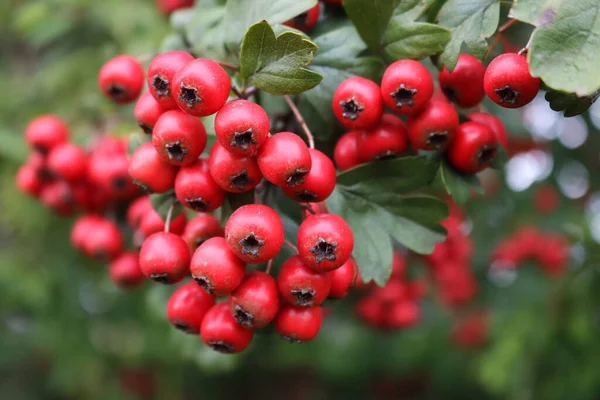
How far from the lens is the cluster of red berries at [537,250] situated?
4129 mm

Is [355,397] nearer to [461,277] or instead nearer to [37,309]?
[461,277]

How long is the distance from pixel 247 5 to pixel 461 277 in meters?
2.63

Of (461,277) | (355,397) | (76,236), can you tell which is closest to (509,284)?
(461,277)

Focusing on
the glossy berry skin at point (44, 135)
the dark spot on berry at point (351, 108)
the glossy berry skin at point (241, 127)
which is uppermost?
the glossy berry skin at point (241, 127)

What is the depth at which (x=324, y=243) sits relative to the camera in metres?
1.27

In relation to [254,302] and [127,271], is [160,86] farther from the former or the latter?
[127,271]

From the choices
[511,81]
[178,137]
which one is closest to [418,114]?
[511,81]

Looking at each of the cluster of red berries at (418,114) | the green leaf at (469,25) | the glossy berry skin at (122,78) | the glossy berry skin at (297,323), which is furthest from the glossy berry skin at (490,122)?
the glossy berry skin at (122,78)

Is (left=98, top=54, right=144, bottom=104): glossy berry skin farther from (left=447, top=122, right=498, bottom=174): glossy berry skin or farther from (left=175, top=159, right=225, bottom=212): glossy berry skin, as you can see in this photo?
(left=447, top=122, right=498, bottom=174): glossy berry skin

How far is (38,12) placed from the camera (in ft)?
10.2

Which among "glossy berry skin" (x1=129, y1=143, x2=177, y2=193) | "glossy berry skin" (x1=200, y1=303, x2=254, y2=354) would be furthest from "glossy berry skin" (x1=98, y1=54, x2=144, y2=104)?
"glossy berry skin" (x1=200, y1=303, x2=254, y2=354)

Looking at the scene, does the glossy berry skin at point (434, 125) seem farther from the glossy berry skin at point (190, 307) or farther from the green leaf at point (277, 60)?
the glossy berry skin at point (190, 307)

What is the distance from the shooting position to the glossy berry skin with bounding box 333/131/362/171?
1599 millimetres

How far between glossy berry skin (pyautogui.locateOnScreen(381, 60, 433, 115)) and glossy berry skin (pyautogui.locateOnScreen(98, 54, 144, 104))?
937 millimetres
